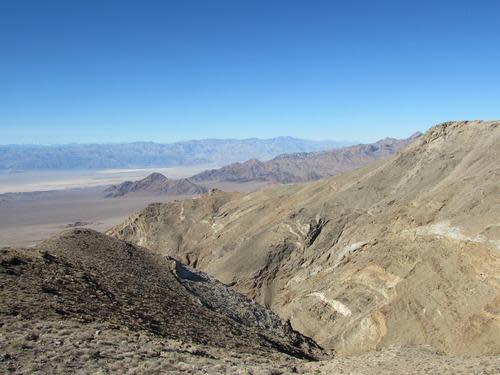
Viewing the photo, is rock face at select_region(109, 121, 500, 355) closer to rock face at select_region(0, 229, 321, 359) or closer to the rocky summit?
the rocky summit

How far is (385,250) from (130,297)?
16781 millimetres

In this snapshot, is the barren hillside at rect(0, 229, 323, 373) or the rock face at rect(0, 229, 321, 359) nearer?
the barren hillside at rect(0, 229, 323, 373)

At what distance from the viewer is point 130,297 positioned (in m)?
21.3

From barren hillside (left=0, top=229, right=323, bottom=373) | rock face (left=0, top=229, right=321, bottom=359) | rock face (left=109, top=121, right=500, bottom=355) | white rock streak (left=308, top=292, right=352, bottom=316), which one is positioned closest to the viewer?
barren hillside (left=0, top=229, right=323, bottom=373)

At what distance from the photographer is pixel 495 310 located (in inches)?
925

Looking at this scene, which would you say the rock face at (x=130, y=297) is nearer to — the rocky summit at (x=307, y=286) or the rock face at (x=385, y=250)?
the rocky summit at (x=307, y=286)

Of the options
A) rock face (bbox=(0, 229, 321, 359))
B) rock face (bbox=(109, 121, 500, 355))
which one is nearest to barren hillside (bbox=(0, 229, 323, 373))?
rock face (bbox=(0, 229, 321, 359))

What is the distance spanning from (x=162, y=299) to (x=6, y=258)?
22.4ft

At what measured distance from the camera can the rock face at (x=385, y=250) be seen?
2539 centimetres

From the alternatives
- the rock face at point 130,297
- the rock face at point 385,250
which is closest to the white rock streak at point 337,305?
the rock face at point 385,250

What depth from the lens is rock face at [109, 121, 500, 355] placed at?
2539cm

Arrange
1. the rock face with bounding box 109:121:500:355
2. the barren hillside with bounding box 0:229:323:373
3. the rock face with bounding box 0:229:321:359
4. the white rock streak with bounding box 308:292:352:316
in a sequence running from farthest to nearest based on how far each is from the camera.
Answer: the white rock streak with bounding box 308:292:352:316
the rock face with bounding box 109:121:500:355
the rock face with bounding box 0:229:321:359
the barren hillside with bounding box 0:229:323:373

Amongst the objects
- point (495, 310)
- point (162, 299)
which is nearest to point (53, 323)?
point (162, 299)

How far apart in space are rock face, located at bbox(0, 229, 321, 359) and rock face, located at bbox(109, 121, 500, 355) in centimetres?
419
